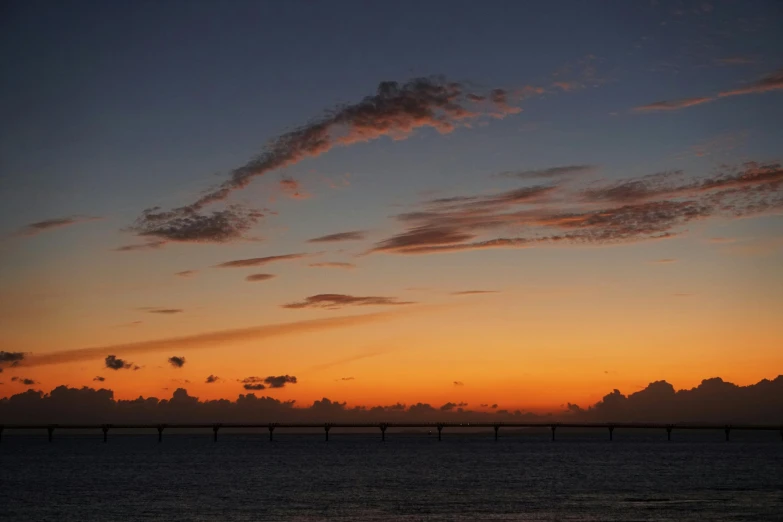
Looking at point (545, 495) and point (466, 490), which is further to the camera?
point (466, 490)

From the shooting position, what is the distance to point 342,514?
6362 centimetres

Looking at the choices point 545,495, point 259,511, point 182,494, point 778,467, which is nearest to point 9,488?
point 182,494

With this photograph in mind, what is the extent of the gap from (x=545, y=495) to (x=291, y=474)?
4867 centimetres

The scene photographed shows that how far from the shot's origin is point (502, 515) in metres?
61.6

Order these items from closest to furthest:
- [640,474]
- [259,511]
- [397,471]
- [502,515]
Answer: [502,515]
[259,511]
[640,474]
[397,471]

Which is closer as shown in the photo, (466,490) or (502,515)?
(502,515)

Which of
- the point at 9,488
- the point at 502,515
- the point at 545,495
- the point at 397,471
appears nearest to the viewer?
the point at 502,515

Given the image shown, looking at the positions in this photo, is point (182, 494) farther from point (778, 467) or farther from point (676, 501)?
point (778, 467)

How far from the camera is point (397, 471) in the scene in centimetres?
12219

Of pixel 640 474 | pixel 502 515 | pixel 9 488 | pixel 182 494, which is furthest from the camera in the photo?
pixel 640 474

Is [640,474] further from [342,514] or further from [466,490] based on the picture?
[342,514]

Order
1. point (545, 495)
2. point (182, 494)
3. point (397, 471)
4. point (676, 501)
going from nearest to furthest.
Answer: point (676, 501)
point (545, 495)
point (182, 494)
point (397, 471)

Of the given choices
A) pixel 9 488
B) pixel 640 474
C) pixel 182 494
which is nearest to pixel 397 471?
pixel 640 474

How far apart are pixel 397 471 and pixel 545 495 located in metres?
47.5
